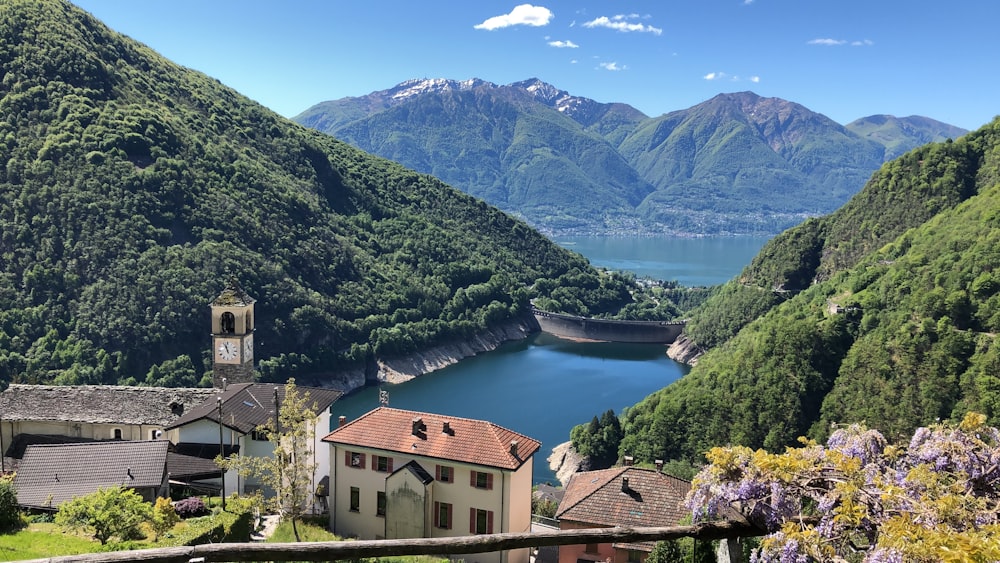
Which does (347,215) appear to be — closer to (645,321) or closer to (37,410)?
(645,321)

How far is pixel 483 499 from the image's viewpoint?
77.7 feet

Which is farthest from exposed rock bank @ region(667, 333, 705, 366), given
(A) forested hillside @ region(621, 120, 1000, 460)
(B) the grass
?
(B) the grass

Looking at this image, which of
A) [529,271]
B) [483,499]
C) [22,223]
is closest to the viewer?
[483,499]

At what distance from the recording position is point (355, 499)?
82.7 ft

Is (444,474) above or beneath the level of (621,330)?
above

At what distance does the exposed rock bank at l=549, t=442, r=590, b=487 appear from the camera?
55.8 meters

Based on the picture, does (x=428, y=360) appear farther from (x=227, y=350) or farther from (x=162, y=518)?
(x=162, y=518)

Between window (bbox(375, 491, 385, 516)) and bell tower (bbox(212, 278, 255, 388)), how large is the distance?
755 inches

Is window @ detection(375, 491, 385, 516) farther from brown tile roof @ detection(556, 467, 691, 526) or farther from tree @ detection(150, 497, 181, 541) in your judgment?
tree @ detection(150, 497, 181, 541)

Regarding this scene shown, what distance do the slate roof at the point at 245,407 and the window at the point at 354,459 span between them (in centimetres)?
522

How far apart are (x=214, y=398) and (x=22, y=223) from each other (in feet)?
170

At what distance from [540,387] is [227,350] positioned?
46281mm

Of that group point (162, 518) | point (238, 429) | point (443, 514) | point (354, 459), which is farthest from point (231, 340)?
point (443, 514)

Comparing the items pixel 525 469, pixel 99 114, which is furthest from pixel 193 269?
pixel 525 469
